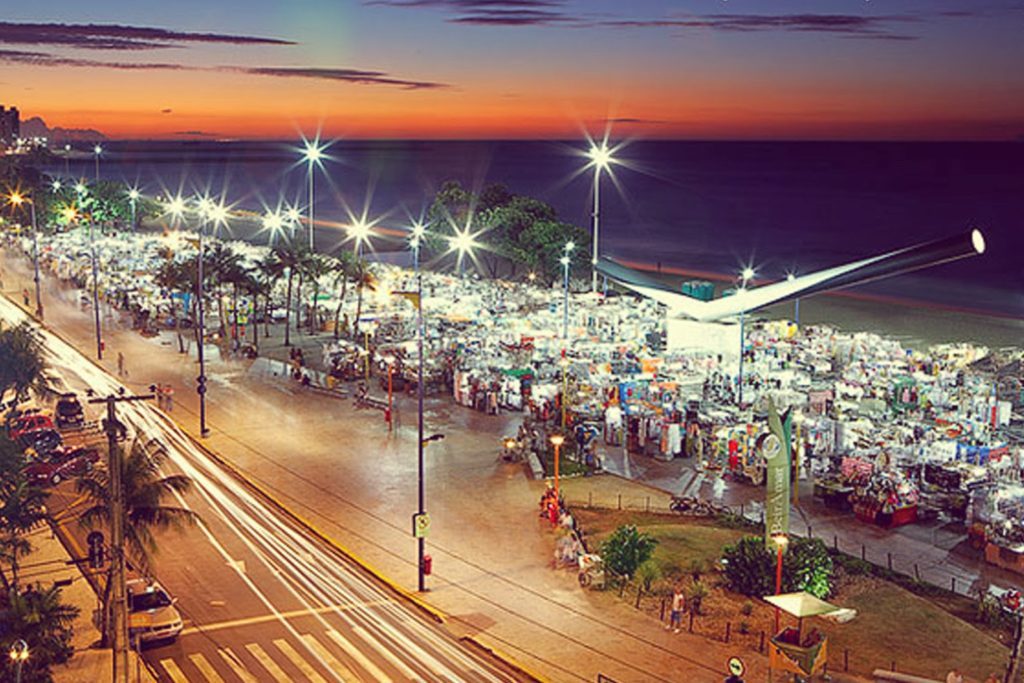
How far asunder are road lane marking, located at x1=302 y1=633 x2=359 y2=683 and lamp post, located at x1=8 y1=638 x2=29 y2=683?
200 inches

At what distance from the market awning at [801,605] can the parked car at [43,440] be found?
75.0 feet

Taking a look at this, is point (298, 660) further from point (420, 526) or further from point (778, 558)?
point (778, 558)

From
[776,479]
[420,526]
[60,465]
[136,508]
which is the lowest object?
[60,465]

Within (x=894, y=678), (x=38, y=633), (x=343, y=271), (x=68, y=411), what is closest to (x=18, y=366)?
(x=68, y=411)

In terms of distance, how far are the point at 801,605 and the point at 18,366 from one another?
2404cm

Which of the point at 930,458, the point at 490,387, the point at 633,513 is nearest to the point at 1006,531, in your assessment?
the point at 930,458

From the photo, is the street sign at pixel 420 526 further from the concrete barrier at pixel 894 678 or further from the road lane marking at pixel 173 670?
the concrete barrier at pixel 894 678

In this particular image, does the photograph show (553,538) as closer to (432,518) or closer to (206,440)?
(432,518)

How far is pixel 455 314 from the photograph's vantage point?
50562 millimetres

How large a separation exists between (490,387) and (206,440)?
10.4 metres

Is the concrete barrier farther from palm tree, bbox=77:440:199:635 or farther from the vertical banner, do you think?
palm tree, bbox=77:440:199:635

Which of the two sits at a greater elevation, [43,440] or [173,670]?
[43,440]

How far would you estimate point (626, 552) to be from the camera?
24.2 m

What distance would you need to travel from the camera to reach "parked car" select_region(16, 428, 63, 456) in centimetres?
3275
